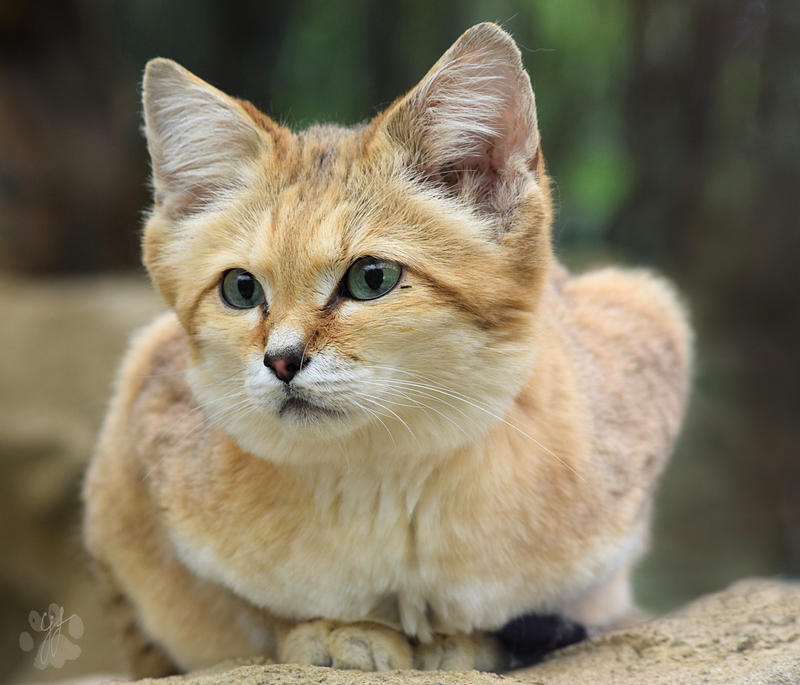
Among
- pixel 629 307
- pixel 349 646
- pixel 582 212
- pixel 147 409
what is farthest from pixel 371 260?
pixel 582 212

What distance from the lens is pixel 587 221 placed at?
7879 millimetres

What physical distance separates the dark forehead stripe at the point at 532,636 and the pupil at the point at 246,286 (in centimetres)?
118

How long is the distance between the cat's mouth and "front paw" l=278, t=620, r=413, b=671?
76 centimetres

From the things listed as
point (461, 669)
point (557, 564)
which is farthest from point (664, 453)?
point (461, 669)

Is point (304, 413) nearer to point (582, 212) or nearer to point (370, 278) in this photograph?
point (370, 278)

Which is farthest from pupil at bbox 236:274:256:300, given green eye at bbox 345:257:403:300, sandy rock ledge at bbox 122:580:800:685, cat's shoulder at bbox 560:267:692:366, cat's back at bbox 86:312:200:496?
cat's shoulder at bbox 560:267:692:366

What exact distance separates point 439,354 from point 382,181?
482 millimetres

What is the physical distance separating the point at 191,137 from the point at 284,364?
847 millimetres

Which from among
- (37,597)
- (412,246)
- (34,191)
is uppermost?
(412,246)

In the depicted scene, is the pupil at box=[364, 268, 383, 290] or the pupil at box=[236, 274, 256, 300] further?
the pupil at box=[236, 274, 256, 300]

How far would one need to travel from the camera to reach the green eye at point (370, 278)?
2166 mm

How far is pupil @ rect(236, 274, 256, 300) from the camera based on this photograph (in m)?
2.29

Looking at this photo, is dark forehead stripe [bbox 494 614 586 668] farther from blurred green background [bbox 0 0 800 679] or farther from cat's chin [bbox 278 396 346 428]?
blurred green background [bbox 0 0 800 679]

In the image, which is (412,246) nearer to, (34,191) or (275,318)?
(275,318)
